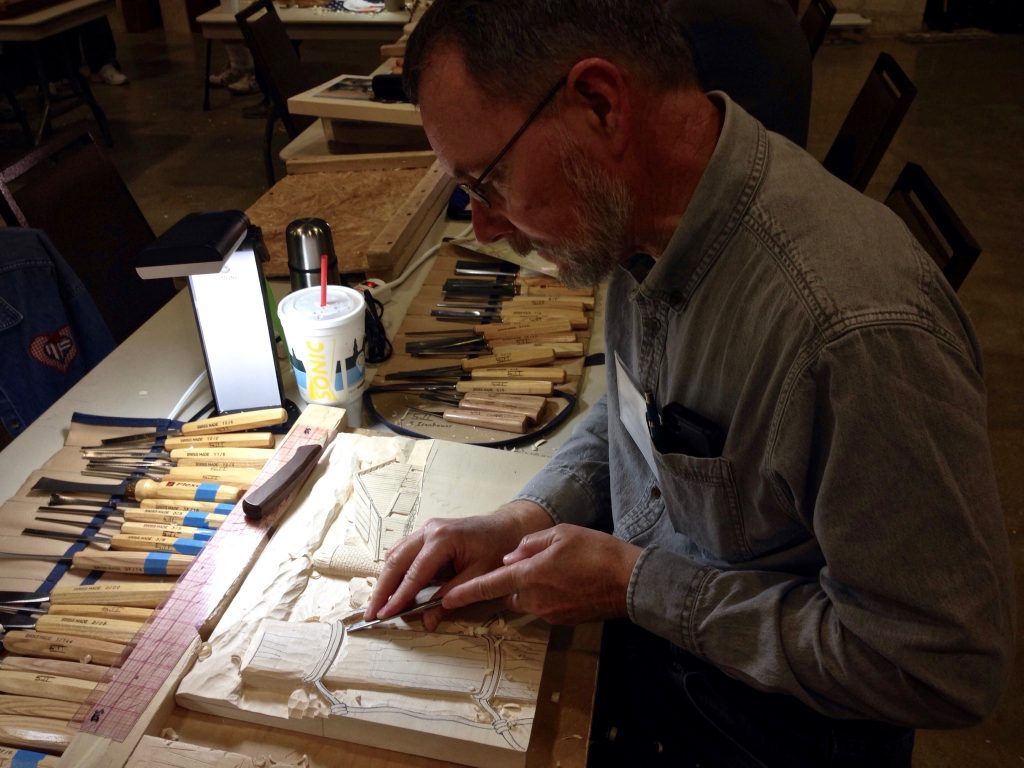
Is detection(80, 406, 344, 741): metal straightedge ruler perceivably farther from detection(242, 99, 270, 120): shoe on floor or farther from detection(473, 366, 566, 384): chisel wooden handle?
detection(242, 99, 270, 120): shoe on floor

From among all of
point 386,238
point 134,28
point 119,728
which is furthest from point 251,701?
point 134,28

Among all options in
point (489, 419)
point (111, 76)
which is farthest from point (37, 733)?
point (111, 76)

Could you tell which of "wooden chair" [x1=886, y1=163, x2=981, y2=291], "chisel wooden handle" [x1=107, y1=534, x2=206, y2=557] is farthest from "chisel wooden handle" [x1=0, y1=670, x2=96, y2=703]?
"wooden chair" [x1=886, y1=163, x2=981, y2=291]

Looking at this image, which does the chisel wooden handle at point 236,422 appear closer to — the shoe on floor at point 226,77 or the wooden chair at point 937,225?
the wooden chair at point 937,225

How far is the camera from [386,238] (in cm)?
204

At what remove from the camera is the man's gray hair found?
0.89 meters

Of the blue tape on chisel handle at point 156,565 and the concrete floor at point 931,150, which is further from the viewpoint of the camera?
the concrete floor at point 931,150

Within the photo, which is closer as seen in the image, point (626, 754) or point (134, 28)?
point (626, 754)

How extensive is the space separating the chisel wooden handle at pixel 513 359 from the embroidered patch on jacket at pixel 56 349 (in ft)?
3.61

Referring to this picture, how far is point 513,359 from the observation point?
5.45 feet

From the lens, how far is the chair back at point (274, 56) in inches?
149

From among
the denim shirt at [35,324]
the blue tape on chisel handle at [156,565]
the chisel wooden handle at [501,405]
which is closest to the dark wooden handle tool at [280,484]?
the blue tape on chisel handle at [156,565]

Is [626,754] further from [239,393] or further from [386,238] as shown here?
[386,238]

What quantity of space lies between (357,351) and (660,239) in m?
0.68
